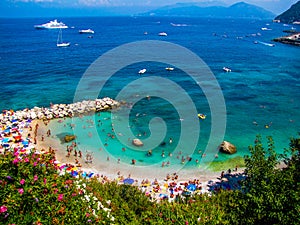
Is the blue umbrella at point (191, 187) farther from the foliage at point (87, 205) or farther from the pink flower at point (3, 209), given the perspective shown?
the pink flower at point (3, 209)

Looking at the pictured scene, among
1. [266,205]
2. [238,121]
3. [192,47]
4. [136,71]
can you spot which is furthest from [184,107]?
[192,47]

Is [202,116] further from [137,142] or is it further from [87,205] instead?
[87,205]

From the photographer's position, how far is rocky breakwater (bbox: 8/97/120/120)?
37.6m

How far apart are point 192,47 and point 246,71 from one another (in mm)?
40308

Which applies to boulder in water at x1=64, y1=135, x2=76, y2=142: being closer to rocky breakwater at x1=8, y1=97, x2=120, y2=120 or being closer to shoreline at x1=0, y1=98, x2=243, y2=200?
shoreline at x1=0, y1=98, x2=243, y2=200

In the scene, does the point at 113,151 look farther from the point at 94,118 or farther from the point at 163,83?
the point at 163,83

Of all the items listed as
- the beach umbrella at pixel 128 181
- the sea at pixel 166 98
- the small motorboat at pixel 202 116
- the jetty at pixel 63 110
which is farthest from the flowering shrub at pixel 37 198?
the small motorboat at pixel 202 116

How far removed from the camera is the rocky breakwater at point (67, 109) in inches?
1480

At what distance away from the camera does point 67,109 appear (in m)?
40.1

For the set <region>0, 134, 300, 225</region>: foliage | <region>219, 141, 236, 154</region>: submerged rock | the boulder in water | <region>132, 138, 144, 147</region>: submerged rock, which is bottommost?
the boulder in water

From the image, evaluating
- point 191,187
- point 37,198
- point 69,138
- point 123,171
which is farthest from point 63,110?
point 37,198

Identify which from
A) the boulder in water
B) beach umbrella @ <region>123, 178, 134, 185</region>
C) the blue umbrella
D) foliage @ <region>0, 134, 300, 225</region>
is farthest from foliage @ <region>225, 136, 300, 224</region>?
the boulder in water

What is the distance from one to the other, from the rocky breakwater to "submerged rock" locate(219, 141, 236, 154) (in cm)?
1941

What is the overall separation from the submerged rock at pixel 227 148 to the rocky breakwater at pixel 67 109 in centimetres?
1941
